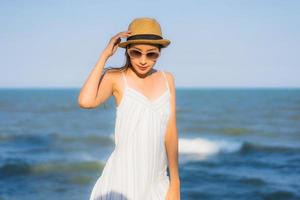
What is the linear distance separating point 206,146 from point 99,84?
20726 millimetres

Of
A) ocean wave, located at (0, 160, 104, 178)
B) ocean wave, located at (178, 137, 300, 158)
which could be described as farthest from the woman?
ocean wave, located at (178, 137, 300, 158)

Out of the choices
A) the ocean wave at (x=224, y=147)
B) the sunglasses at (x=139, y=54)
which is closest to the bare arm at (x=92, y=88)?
the sunglasses at (x=139, y=54)

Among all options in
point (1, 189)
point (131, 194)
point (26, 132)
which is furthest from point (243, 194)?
point (26, 132)

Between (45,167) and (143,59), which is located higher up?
(143,59)

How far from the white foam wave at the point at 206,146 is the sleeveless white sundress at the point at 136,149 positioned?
1741 cm

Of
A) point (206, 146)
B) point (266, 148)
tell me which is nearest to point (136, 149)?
point (266, 148)

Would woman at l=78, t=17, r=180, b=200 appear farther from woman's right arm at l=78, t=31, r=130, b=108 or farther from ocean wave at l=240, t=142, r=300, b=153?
ocean wave at l=240, t=142, r=300, b=153

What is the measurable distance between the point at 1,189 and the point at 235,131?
19.2 meters

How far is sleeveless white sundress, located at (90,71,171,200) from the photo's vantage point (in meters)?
2.48

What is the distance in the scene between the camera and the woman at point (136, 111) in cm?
245

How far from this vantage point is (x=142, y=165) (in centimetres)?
252

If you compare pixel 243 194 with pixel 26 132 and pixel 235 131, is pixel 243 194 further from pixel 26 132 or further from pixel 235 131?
pixel 26 132

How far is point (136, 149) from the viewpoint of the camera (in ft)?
8.18

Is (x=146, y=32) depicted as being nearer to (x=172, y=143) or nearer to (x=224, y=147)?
(x=172, y=143)
